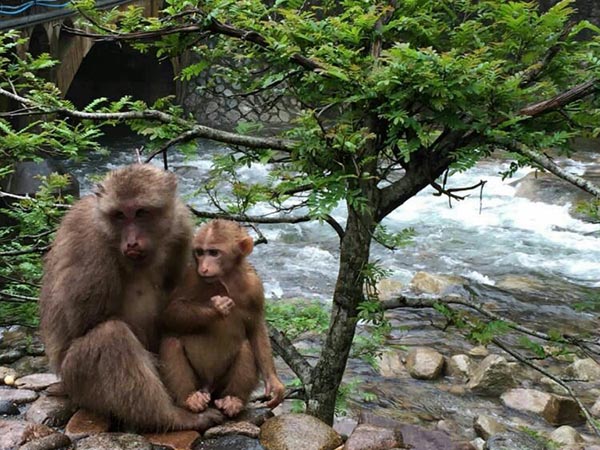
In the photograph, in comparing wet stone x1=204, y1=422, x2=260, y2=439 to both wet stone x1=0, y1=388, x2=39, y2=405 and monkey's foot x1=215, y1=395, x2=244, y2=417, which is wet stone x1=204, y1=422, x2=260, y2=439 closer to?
monkey's foot x1=215, y1=395, x2=244, y2=417

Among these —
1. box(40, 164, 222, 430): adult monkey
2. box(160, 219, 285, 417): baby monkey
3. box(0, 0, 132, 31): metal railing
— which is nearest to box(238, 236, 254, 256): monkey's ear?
box(160, 219, 285, 417): baby monkey

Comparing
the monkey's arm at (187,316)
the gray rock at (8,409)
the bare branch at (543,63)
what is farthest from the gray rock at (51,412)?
the bare branch at (543,63)

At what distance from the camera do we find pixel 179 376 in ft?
10.7

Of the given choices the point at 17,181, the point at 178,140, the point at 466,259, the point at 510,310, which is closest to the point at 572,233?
the point at 466,259

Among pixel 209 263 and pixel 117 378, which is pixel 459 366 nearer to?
pixel 209 263

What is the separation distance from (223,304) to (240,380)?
518 millimetres

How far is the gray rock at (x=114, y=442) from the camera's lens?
Answer: 9.91ft

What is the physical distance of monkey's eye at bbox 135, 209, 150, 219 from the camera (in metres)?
2.92

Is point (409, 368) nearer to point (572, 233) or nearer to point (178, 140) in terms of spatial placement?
point (178, 140)

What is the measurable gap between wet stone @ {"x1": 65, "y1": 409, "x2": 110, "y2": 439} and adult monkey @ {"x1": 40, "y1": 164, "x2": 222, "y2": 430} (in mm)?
75

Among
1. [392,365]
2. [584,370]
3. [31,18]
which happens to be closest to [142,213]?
[392,365]

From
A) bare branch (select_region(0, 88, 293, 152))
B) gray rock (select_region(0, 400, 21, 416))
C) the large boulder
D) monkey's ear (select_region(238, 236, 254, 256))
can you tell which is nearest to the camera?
monkey's ear (select_region(238, 236, 254, 256))

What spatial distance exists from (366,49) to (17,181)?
8745mm

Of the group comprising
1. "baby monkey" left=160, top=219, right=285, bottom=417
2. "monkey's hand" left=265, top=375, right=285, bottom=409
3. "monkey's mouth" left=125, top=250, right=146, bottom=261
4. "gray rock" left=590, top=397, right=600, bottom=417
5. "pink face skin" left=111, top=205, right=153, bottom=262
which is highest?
"pink face skin" left=111, top=205, right=153, bottom=262
